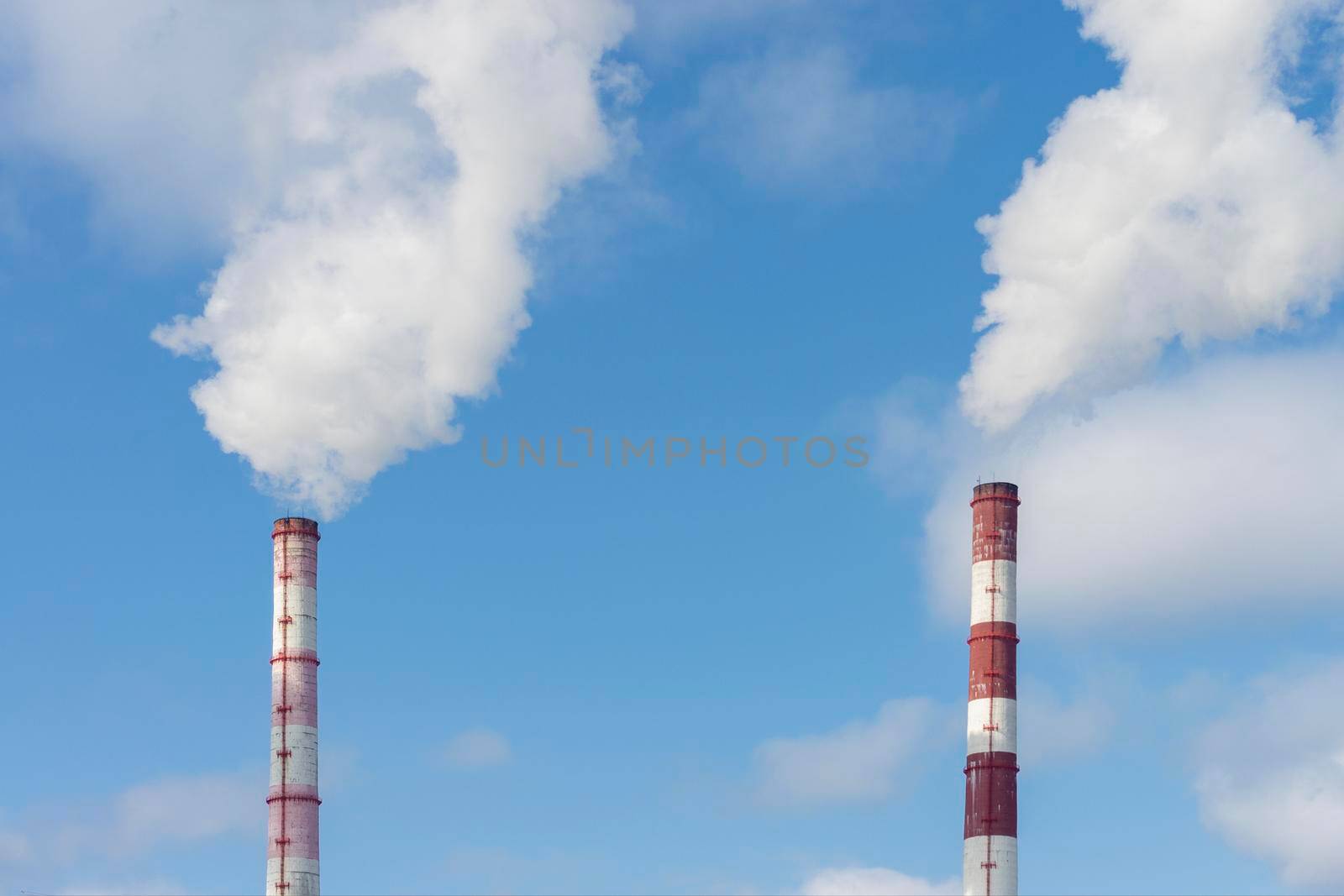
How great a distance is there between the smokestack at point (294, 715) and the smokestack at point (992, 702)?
63.3 ft

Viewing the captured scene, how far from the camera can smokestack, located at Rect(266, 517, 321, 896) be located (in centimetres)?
6372

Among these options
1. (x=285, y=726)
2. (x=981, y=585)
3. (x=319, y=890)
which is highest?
(x=981, y=585)

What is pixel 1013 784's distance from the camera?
62.9m

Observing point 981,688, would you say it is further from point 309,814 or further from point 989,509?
point 309,814

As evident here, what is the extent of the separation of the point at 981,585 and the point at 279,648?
20925 millimetres

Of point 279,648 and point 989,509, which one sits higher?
point 989,509

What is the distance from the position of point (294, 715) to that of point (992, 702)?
2051 centimetres

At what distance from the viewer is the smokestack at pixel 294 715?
6372cm

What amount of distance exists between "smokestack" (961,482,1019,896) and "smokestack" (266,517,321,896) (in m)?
19.3

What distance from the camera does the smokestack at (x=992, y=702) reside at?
204ft

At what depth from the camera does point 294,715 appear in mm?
64562

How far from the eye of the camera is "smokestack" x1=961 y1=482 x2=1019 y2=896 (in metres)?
62.2

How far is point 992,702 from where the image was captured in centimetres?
6319

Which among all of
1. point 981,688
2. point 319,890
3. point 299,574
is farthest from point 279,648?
point 981,688
